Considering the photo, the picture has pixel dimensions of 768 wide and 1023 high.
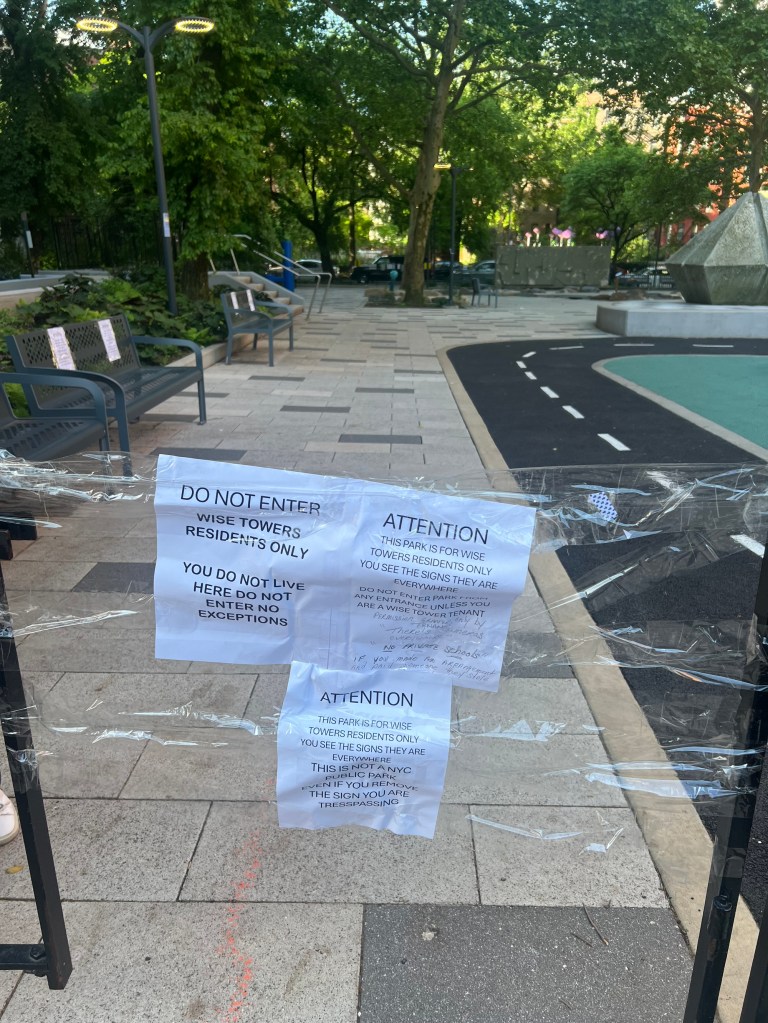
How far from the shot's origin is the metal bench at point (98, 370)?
588 cm

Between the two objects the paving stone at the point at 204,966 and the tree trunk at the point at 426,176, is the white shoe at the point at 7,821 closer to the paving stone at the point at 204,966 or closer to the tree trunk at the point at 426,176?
the paving stone at the point at 204,966

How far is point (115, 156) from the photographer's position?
49.5 ft

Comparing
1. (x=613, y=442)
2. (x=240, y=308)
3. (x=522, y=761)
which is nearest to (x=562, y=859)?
(x=522, y=761)

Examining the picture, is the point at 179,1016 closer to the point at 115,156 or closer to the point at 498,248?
the point at 115,156

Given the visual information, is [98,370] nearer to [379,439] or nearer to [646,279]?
[379,439]

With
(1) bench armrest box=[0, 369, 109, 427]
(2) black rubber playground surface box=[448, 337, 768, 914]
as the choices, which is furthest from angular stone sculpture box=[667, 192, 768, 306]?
(1) bench armrest box=[0, 369, 109, 427]

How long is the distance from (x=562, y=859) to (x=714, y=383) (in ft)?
35.2

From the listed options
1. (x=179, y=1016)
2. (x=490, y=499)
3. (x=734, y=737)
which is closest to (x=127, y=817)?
(x=179, y=1016)

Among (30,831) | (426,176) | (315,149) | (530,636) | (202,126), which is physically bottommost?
(30,831)

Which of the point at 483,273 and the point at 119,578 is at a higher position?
the point at 119,578

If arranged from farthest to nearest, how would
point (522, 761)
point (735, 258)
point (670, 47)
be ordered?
1. point (670, 47)
2. point (735, 258)
3. point (522, 761)

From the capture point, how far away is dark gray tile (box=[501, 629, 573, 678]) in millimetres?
1812

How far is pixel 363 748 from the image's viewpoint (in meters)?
1.83

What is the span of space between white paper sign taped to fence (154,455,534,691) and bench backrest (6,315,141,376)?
4.79 metres
